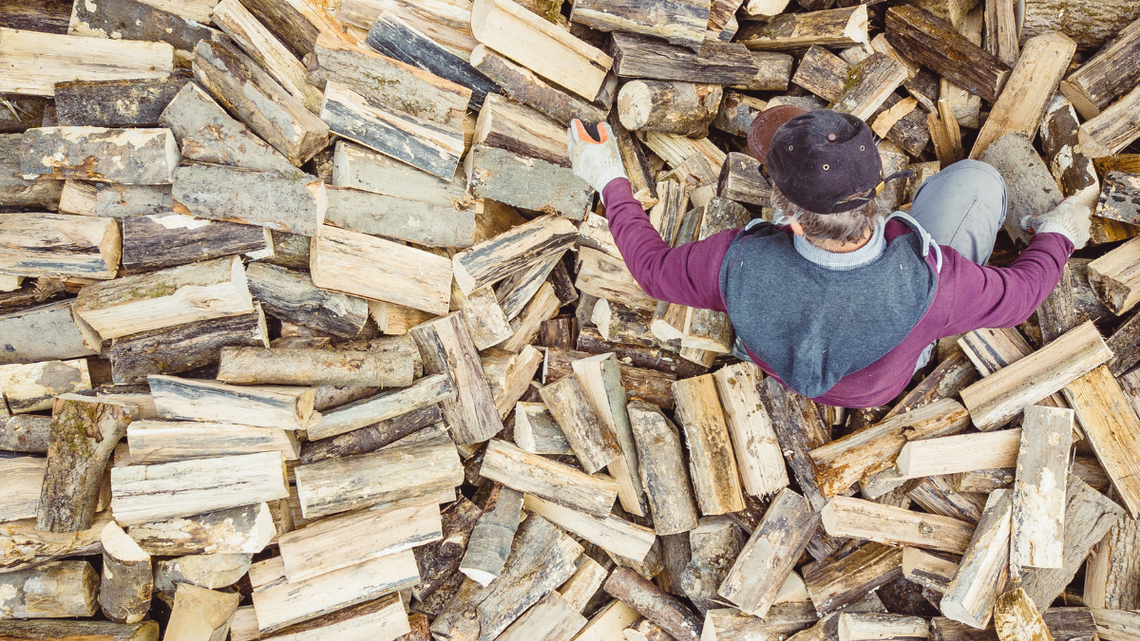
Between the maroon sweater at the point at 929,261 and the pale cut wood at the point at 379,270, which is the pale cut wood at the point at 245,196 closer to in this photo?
the pale cut wood at the point at 379,270

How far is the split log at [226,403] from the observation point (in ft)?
10.6

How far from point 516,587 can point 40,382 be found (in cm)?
275

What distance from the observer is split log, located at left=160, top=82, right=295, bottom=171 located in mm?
3314

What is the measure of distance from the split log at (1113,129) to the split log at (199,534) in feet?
15.8

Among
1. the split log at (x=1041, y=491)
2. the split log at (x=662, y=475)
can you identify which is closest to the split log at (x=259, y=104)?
the split log at (x=662, y=475)

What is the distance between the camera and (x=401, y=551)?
3496mm

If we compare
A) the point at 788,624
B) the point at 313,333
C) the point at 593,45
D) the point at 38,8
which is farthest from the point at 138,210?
the point at 788,624

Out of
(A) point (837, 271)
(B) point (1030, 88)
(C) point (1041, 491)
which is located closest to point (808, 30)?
(B) point (1030, 88)

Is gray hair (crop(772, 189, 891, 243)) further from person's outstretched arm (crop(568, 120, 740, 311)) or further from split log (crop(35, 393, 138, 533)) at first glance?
split log (crop(35, 393, 138, 533))

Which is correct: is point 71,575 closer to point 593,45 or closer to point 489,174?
point 489,174

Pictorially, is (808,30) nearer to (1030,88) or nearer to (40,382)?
(1030,88)

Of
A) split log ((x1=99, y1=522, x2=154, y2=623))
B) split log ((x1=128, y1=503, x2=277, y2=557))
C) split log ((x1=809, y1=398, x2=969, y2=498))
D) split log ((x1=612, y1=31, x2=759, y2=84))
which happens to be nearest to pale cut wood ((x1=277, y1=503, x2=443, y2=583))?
split log ((x1=128, y1=503, x2=277, y2=557))

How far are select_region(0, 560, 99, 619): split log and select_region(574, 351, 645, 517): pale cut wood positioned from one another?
2.59 metres

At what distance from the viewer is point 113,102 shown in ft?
11.1
